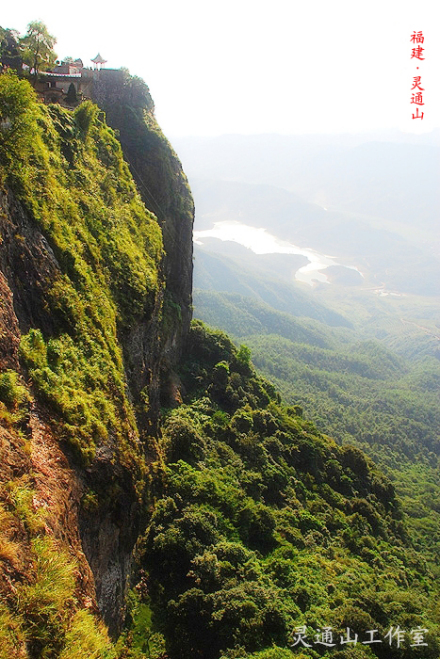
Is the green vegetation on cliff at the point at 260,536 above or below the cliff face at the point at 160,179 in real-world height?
below

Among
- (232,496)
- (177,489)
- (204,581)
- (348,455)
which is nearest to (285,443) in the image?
(348,455)

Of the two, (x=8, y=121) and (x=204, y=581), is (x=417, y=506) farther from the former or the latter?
(x=8, y=121)

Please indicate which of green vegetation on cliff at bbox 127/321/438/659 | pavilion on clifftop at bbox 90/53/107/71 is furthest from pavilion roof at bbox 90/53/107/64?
green vegetation on cliff at bbox 127/321/438/659

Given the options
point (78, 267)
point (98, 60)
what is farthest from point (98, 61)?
point (78, 267)

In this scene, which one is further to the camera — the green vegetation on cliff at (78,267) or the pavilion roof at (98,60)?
the pavilion roof at (98,60)

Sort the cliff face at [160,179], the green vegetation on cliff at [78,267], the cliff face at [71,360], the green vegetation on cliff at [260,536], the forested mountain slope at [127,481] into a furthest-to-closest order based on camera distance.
Answer: 1. the cliff face at [160,179]
2. the green vegetation on cliff at [260,536]
3. the green vegetation on cliff at [78,267]
4. the cliff face at [71,360]
5. the forested mountain slope at [127,481]

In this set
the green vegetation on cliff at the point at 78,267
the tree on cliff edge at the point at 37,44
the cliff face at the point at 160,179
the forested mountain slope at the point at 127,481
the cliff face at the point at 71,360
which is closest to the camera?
the forested mountain slope at the point at 127,481

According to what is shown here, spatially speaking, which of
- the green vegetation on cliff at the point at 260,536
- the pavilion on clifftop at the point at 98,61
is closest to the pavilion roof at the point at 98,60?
the pavilion on clifftop at the point at 98,61

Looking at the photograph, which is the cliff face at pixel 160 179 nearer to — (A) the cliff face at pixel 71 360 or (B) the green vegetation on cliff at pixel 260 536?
(B) the green vegetation on cliff at pixel 260 536
